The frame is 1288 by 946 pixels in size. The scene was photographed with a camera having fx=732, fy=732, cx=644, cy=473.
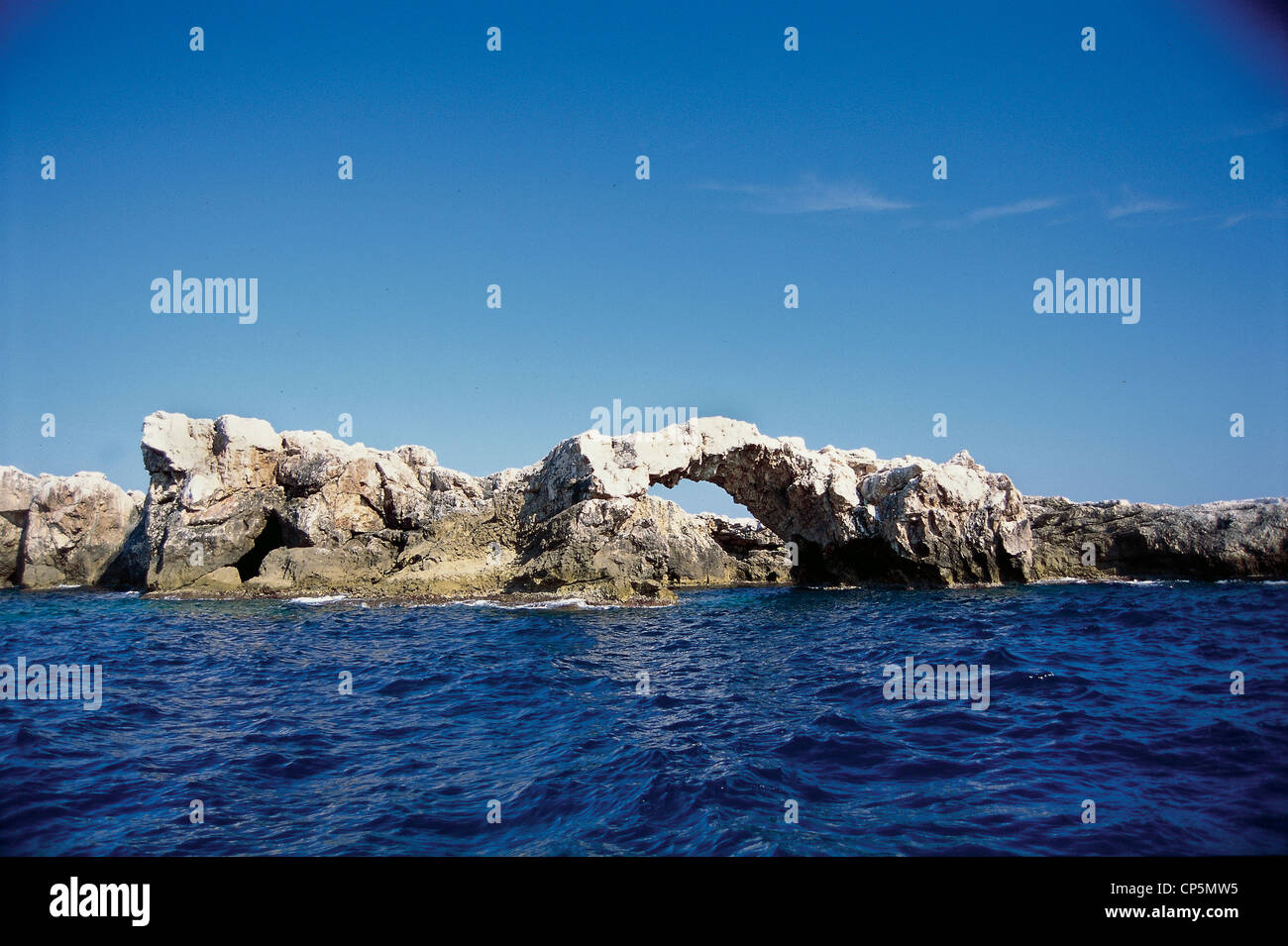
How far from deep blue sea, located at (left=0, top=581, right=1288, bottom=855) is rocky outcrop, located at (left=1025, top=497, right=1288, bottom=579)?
16.7 m

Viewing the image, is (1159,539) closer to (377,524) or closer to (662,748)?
(662,748)

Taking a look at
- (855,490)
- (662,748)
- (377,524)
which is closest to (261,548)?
(377,524)

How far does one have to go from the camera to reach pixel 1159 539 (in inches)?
1319

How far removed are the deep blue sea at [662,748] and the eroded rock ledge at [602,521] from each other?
467 inches

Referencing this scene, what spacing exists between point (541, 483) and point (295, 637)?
48.4 feet

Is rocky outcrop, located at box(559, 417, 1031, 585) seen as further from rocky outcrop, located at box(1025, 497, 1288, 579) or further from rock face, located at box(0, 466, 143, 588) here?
rock face, located at box(0, 466, 143, 588)

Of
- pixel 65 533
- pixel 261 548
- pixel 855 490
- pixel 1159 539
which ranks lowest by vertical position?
pixel 1159 539

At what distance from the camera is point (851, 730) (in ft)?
31.3

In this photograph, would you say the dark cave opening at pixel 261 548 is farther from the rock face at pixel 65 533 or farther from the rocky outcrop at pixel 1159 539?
the rocky outcrop at pixel 1159 539

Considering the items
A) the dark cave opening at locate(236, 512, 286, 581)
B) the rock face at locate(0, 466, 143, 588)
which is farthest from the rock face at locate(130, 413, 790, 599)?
the rock face at locate(0, 466, 143, 588)

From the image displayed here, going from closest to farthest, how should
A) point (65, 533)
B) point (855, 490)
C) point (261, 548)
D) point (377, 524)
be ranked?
point (855, 490), point (377, 524), point (261, 548), point (65, 533)

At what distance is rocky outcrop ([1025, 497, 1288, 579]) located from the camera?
31.7 m

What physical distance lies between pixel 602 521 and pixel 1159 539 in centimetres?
2564

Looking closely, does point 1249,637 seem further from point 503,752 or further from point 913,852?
point 503,752
